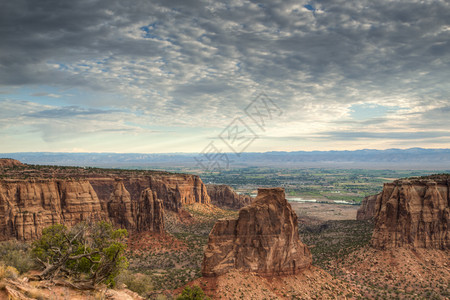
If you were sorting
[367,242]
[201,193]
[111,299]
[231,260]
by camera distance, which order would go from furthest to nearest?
[201,193], [367,242], [231,260], [111,299]

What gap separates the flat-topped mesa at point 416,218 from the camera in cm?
5562

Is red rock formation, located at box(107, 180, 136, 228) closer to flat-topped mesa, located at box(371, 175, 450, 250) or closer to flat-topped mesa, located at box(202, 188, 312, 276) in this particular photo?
flat-topped mesa, located at box(202, 188, 312, 276)

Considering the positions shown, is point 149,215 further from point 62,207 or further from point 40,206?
point 40,206

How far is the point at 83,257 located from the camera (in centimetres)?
2780

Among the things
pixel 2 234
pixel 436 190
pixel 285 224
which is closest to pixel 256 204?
pixel 285 224

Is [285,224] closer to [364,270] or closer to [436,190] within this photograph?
[364,270]

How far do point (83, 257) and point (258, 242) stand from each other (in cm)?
2089

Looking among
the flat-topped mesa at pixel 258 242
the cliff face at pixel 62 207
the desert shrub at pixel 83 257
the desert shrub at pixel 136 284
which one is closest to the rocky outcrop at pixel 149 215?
the cliff face at pixel 62 207

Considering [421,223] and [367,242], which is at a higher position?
[421,223]

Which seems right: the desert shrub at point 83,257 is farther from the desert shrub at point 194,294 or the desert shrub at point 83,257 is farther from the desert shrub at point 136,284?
the desert shrub at point 194,294

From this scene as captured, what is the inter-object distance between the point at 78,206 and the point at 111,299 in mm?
47305

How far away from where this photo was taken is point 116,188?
7131 cm

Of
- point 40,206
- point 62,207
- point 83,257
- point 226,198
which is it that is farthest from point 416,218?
point 226,198

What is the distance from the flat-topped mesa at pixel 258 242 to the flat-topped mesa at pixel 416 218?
2580 centimetres
